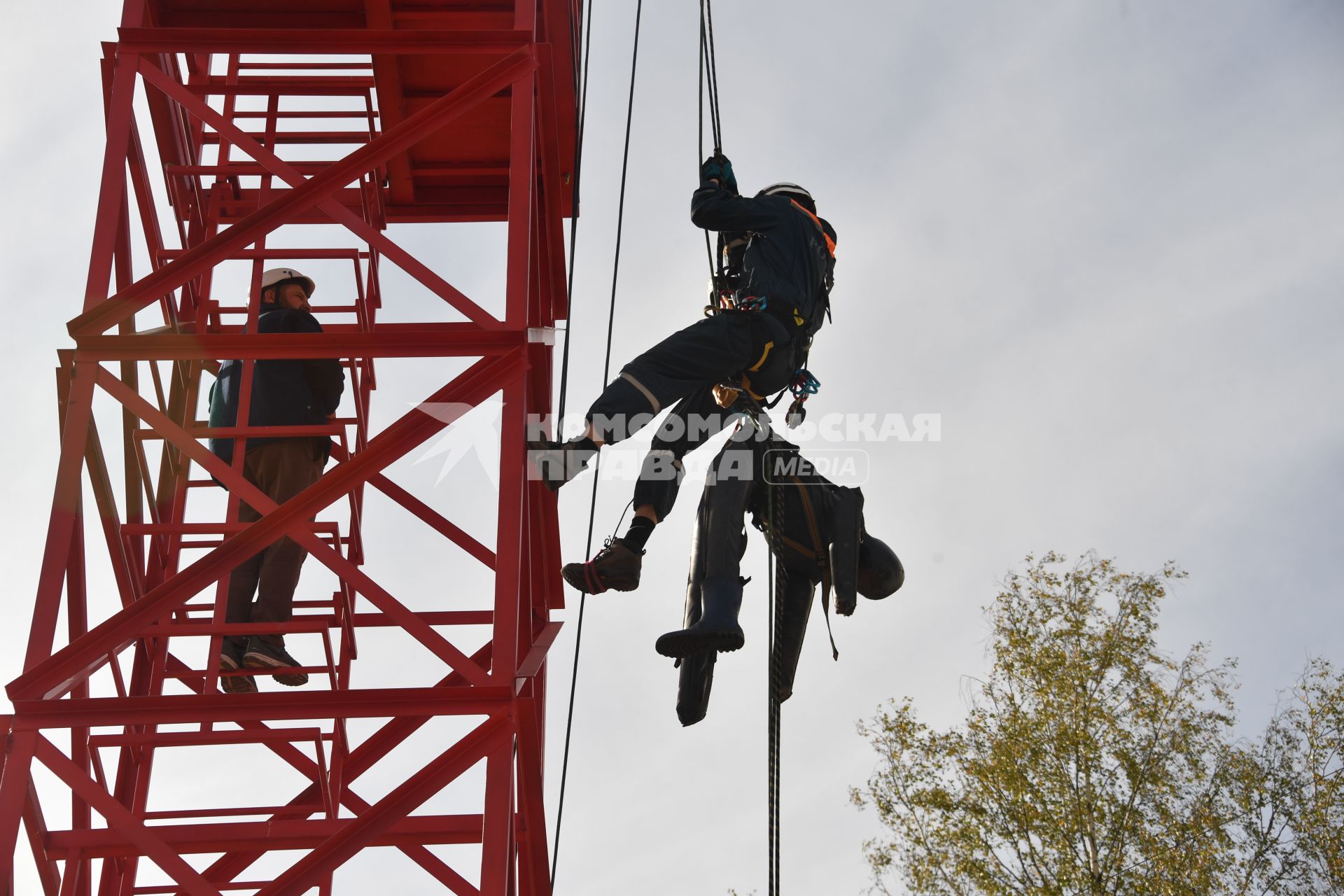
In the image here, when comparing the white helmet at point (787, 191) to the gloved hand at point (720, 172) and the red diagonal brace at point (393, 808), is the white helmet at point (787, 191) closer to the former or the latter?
the gloved hand at point (720, 172)

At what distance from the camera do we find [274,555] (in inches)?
256

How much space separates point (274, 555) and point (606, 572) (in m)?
1.70

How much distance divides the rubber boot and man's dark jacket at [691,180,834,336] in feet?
4.35

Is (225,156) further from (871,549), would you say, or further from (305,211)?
(871,549)

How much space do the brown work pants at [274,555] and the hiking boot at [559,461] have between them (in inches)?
50.7

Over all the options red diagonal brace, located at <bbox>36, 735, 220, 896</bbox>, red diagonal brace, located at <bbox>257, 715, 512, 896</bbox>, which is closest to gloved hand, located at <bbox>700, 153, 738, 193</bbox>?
red diagonal brace, located at <bbox>257, 715, 512, 896</bbox>

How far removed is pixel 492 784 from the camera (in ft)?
16.7

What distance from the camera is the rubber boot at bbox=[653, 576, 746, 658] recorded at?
6.01 metres

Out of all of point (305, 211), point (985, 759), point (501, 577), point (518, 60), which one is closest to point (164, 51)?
point (305, 211)

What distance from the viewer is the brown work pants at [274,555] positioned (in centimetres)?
643

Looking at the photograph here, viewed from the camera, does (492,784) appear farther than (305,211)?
No

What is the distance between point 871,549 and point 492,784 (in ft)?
7.86

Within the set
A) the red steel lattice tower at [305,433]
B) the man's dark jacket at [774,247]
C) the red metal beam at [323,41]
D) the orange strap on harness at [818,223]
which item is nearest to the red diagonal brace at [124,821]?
the red steel lattice tower at [305,433]

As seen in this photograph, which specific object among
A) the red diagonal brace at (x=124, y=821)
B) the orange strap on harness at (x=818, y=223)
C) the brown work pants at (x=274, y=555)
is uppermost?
the orange strap on harness at (x=818, y=223)
